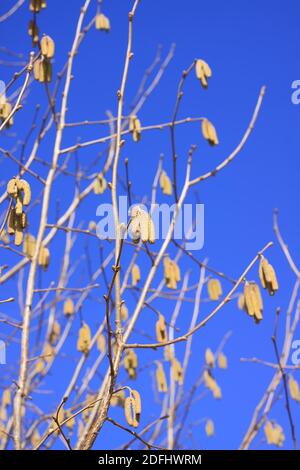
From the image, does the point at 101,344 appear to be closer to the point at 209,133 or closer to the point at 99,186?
the point at 99,186

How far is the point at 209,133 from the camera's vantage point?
2.82 m

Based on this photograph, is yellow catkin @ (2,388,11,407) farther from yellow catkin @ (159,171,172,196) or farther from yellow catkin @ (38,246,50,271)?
yellow catkin @ (159,171,172,196)

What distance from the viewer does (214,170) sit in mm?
2770

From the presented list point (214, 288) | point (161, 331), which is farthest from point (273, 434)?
point (161, 331)

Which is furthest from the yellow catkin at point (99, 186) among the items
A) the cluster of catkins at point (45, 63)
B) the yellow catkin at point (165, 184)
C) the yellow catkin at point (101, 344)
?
the yellow catkin at point (101, 344)

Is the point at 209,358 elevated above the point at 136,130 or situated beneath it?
situated beneath

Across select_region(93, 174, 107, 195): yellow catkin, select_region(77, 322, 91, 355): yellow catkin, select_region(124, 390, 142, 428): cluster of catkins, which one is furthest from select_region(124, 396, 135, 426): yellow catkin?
select_region(93, 174, 107, 195): yellow catkin

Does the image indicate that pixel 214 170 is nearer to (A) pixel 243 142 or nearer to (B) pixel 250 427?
(A) pixel 243 142

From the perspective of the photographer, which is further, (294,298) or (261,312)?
(294,298)

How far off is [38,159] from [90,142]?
0.28m

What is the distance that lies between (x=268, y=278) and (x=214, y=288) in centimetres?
119

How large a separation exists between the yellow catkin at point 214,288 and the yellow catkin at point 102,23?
1.50 metres
